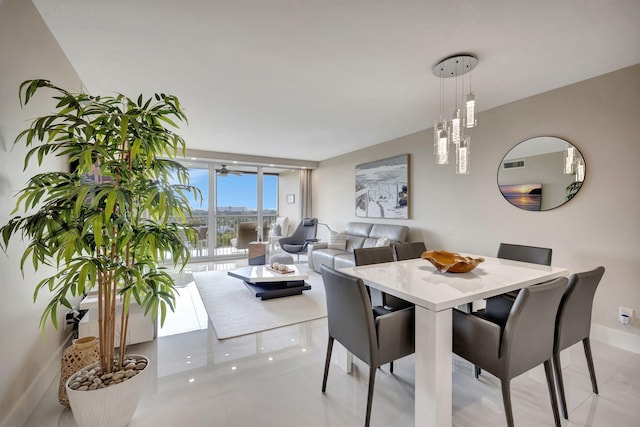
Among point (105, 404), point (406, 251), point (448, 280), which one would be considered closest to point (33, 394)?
point (105, 404)

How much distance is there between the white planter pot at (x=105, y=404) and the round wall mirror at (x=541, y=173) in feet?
12.9

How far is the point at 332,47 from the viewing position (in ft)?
7.06

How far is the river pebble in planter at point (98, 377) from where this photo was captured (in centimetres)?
149

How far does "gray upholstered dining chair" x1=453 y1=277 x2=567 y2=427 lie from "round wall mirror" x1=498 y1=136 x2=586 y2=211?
1.94 metres

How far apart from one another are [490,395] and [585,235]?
6.61ft

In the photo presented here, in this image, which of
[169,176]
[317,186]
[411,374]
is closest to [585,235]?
[411,374]

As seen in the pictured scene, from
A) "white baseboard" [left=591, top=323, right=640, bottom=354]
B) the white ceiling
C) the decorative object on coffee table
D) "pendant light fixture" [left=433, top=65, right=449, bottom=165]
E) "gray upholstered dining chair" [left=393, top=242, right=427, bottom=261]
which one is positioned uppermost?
the white ceiling

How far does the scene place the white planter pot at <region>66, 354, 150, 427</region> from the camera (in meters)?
1.42

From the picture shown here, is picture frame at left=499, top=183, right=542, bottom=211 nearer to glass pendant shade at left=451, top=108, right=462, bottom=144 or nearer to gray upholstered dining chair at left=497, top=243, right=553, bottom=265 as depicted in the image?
gray upholstered dining chair at left=497, top=243, right=553, bottom=265

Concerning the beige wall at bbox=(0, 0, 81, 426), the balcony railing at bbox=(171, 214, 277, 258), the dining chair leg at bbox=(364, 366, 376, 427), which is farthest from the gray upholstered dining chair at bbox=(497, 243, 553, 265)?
the balcony railing at bbox=(171, 214, 277, 258)

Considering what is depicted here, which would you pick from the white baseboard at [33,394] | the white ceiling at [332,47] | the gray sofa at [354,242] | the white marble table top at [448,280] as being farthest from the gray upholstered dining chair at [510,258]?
the white baseboard at [33,394]

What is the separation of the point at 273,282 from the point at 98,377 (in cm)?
237

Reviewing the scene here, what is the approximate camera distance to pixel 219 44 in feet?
6.97

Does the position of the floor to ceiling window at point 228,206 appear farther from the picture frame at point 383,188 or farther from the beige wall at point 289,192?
the picture frame at point 383,188
